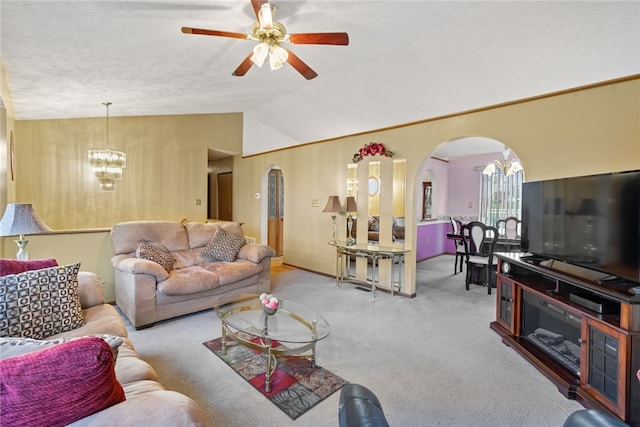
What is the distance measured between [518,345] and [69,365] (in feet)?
10.1

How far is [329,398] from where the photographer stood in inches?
80.5

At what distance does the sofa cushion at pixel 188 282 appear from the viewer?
3.21 metres

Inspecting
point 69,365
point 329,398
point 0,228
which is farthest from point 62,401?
point 0,228

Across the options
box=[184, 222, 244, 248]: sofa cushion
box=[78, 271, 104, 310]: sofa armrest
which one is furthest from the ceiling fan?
box=[184, 222, 244, 248]: sofa cushion

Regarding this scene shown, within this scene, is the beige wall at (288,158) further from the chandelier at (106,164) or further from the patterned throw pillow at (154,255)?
the chandelier at (106,164)

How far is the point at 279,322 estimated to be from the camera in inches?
98.3

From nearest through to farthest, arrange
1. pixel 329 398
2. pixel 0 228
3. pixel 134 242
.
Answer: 1. pixel 329 398
2. pixel 0 228
3. pixel 134 242

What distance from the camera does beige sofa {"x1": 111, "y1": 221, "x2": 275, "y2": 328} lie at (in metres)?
3.13

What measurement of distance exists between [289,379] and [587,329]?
2.07m

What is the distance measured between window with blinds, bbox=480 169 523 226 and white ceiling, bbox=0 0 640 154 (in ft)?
10.6

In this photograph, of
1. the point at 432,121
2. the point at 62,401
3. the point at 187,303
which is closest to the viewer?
the point at 62,401

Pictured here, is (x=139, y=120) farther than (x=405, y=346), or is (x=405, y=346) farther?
(x=139, y=120)

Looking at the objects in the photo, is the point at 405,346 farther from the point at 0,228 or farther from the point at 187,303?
the point at 0,228

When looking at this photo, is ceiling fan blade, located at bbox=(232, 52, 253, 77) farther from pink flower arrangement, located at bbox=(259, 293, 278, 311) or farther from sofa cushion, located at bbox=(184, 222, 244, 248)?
sofa cushion, located at bbox=(184, 222, 244, 248)
